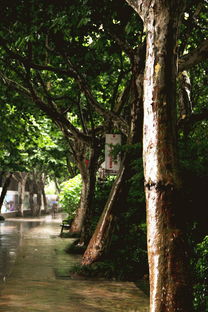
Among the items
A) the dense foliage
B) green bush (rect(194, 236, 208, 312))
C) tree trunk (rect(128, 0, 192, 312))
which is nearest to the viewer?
tree trunk (rect(128, 0, 192, 312))

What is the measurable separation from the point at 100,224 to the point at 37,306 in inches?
162

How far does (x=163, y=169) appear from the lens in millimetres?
4918

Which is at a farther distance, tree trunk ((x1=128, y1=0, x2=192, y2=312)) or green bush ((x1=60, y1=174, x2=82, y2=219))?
green bush ((x1=60, y1=174, x2=82, y2=219))

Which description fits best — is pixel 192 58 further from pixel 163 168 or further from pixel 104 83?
pixel 104 83

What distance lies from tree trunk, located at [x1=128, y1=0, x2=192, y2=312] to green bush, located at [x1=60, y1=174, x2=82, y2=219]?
17.9 meters

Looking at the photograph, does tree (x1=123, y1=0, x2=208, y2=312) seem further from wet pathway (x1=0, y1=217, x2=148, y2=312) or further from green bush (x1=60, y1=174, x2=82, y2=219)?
green bush (x1=60, y1=174, x2=82, y2=219)

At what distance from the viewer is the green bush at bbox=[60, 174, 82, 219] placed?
22891mm

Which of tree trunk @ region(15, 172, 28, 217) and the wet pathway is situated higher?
tree trunk @ region(15, 172, 28, 217)

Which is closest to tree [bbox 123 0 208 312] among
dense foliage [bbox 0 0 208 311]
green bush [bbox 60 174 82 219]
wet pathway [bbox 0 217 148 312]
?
dense foliage [bbox 0 0 208 311]

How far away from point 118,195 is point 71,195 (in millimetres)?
13069

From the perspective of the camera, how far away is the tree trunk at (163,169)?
471 cm

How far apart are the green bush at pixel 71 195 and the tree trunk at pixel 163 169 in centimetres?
1790

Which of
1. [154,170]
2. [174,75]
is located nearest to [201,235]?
[154,170]

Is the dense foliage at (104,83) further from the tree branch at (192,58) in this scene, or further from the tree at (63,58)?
the tree branch at (192,58)
